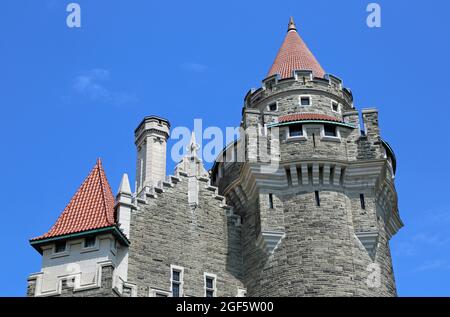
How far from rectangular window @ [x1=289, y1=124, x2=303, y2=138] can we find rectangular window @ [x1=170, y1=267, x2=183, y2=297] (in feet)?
22.7

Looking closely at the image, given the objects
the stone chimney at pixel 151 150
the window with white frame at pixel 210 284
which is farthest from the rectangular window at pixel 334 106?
the window with white frame at pixel 210 284

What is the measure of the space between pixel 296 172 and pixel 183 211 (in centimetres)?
455

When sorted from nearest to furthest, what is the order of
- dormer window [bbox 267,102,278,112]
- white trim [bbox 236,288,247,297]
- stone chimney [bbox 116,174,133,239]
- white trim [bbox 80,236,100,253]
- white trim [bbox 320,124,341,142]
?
white trim [bbox 80,236,100,253] < stone chimney [bbox 116,174,133,239] < white trim [bbox 236,288,247,297] < white trim [bbox 320,124,341,142] < dormer window [bbox 267,102,278,112]

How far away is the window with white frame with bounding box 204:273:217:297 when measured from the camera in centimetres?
2806

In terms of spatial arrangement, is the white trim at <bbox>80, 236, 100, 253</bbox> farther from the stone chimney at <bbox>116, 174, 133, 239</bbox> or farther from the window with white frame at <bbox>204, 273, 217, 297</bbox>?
the window with white frame at <bbox>204, 273, 217, 297</bbox>

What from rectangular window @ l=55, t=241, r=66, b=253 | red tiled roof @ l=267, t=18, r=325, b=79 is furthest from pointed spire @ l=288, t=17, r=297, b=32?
rectangular window @ l=55, t=241, r=66, b=253

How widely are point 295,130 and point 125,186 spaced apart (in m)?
7.11

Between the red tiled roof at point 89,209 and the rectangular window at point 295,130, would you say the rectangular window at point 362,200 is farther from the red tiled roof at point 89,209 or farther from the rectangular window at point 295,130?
the red tiled roof at point 89,209

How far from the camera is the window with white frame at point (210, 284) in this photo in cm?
2806

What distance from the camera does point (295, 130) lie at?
29.9 meters

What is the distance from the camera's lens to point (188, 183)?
29.8 meters

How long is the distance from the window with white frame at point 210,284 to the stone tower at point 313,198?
1.34 meters
